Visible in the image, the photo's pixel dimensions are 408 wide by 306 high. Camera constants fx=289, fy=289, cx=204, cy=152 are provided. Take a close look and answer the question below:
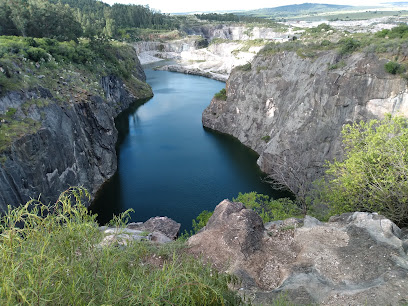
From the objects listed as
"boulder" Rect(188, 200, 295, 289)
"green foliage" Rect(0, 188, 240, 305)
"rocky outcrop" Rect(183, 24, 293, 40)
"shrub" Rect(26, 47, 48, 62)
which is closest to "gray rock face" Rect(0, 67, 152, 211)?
"shrub" Rect(26, 47, 48, 62)

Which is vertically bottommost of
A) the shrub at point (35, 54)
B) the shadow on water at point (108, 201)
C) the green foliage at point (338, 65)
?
the shadow on water at point (108, 201)

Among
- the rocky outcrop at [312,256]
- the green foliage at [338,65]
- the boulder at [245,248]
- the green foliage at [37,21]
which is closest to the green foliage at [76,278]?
the rocky outcrop at [312,256]

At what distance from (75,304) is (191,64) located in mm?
138180

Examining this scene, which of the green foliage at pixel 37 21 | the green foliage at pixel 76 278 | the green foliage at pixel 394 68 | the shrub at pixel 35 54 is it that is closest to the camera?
the green foliage at pixel 76 278

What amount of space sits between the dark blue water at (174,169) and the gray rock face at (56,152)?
148 inches

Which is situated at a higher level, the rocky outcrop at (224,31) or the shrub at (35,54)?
the shrub at (35,54)

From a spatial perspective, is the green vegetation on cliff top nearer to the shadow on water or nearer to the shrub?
the shrub

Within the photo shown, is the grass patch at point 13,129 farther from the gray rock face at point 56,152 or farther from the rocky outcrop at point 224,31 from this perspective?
the rocky outcrop at point 224,31

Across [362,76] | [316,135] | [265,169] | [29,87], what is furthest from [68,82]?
[362,76]

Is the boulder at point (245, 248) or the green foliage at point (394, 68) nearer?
the boulder at point (245, 248)

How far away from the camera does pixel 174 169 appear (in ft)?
148

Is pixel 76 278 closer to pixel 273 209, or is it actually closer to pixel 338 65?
pixel 273 209

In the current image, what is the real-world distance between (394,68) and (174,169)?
3227 cm

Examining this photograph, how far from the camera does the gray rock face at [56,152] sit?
26781mm
